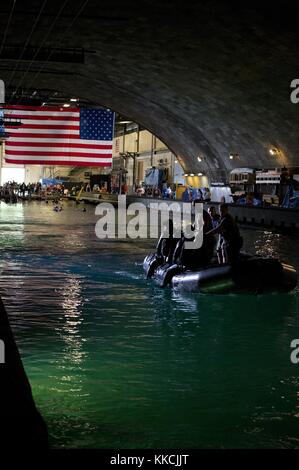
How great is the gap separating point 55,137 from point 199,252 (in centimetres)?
2024

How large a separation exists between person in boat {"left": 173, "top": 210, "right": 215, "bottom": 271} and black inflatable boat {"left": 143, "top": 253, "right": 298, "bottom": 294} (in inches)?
16.5

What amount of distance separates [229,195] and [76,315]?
32.8m

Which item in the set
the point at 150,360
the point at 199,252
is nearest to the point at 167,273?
the point at 199,252

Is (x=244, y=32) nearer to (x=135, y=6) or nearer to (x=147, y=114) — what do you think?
(x=135, y=6)

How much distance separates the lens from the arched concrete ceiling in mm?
24922

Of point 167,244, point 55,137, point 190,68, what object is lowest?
point 167,244

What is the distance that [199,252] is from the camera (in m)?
14.6

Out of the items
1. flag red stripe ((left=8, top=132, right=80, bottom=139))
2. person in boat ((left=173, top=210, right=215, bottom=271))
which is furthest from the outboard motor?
flag red stripe ((left=8, top=132, right=80, bottom=139))

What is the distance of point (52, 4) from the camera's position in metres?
24.3

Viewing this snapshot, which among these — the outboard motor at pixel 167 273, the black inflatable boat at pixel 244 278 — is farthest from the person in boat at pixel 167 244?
the black inflatable boat at pixel 244 278

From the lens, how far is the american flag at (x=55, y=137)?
33.3m

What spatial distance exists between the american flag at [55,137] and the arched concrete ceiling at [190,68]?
8.07 ft

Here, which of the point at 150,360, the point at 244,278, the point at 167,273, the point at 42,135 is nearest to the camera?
the point at 150,360

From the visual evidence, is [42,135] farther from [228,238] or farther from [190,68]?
[228,238]
